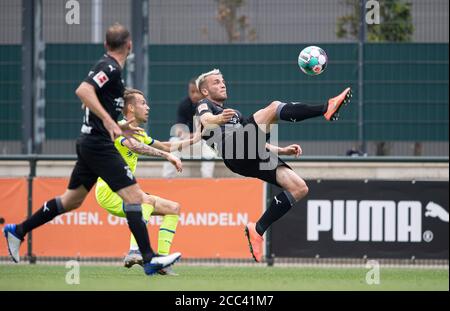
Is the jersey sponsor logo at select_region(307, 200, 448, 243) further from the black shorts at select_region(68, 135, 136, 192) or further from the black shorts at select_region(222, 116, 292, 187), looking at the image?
the black shorts at select_region(68, 135, 136, 192)

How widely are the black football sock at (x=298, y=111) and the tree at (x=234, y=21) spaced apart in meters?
6.25

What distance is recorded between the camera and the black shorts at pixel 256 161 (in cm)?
1099

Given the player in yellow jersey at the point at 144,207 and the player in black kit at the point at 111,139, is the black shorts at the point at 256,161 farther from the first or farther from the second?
the player in black kit at the point at 111,139

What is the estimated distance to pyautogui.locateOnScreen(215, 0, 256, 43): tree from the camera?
658 inches

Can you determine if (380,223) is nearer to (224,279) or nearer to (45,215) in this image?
(224,279)

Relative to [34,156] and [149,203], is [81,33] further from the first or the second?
[149,203]

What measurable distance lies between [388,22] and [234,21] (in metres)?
2.55

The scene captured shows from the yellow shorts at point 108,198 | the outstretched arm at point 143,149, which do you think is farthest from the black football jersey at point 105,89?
the yellow shorts at point 108,198

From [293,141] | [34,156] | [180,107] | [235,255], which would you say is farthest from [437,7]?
[34,156]

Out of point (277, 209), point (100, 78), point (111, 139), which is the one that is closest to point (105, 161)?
point (111, 139)

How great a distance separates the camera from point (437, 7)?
1653cm

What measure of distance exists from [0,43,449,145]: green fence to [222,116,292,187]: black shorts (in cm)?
550

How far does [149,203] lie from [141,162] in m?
4.99

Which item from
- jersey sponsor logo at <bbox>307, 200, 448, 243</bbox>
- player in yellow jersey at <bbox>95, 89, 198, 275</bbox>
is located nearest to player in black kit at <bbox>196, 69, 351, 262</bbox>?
player in yellow jersey at <bbox>95, 89, 198, 275</bbox>
